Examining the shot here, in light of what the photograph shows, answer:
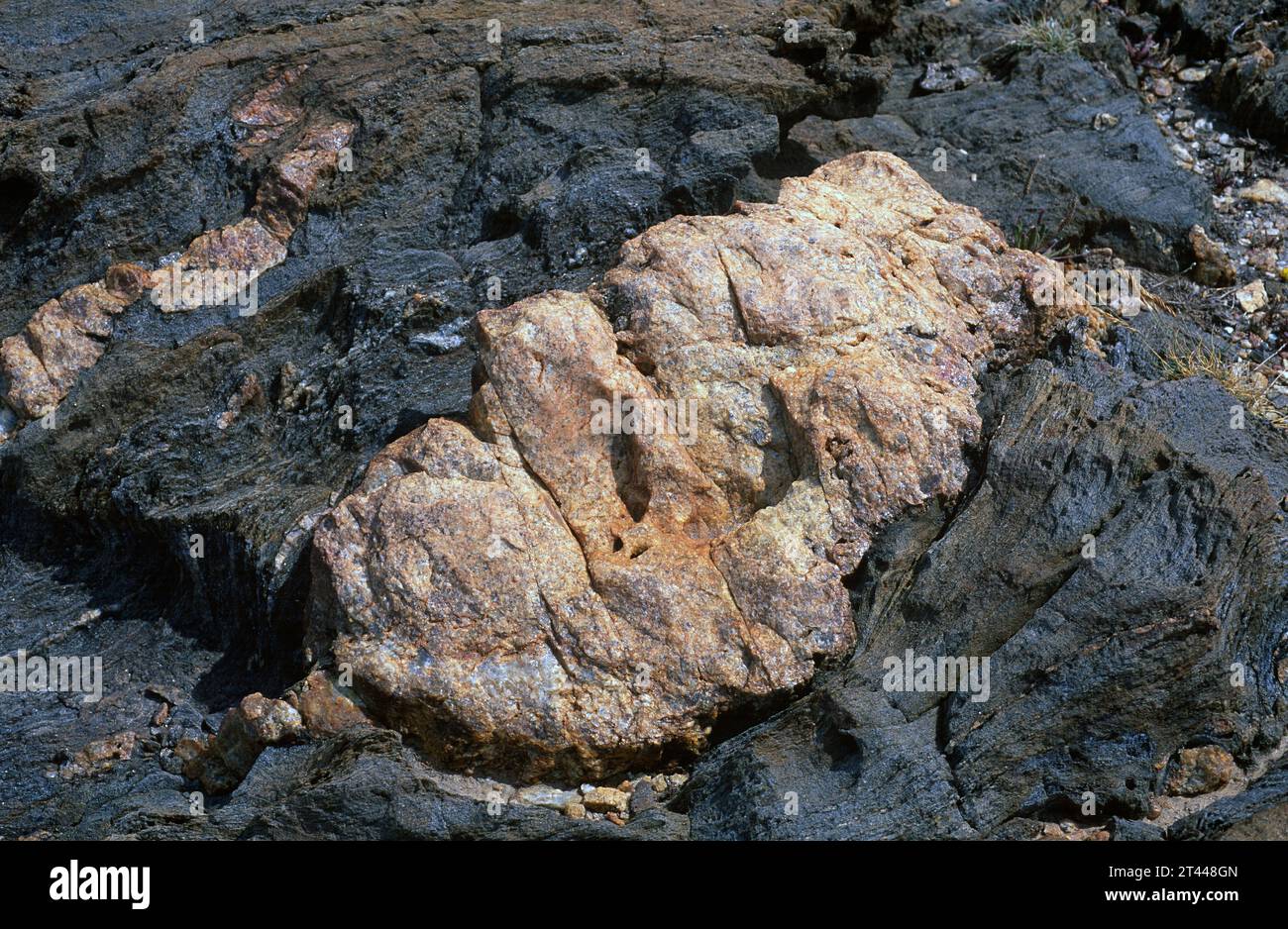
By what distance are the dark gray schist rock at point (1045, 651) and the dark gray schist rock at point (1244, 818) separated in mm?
242

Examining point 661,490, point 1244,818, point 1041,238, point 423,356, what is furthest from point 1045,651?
point 1041,238

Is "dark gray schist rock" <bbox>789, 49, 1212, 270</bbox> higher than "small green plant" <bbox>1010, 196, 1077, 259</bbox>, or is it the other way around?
"dark gray schist rock" <bbox>789, 49, 1212, 270</bbox>

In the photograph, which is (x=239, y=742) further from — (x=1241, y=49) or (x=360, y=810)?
(x=1241, y=49)

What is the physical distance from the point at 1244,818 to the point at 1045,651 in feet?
3.44

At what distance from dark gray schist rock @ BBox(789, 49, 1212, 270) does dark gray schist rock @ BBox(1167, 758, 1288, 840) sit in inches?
204

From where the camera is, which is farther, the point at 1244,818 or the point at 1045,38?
the point at 1045,38

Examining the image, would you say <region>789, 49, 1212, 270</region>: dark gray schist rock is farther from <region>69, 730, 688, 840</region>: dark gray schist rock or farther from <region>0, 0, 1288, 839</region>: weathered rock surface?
<region>69, 730, 688, 840</region>: dark gray schist rock

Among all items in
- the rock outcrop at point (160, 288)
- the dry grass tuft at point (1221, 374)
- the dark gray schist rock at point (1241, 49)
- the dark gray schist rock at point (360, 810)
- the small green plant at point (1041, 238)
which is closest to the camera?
the dark gray schist rock at point (360, 810)

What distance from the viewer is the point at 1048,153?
9867 millimetres

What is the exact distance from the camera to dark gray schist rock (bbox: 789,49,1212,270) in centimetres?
941

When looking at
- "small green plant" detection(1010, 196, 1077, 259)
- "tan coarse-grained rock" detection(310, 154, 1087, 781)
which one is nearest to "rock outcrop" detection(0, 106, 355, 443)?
"tan coarse-grained rock" detection(310, 154, 1087, 781)

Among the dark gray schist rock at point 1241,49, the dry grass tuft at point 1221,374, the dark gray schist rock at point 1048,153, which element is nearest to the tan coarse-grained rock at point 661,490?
the dry grass tuft at point 1221,374

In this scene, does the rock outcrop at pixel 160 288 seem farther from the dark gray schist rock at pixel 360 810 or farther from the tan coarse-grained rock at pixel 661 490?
the dark gray schist rock at pixel 360 810

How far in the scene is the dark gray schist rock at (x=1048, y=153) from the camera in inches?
371
